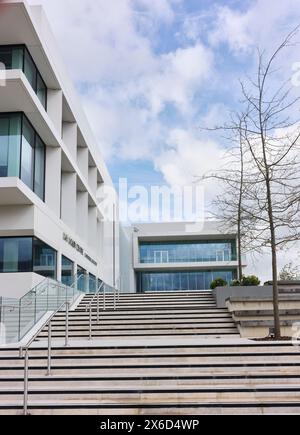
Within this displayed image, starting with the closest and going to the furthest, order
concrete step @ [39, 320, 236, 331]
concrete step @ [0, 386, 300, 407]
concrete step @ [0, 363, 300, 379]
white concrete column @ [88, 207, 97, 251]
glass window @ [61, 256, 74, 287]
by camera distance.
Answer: concrete step @ [0, 386, 300, 407]
concrete step @ [0, 363, 300, 379]
concrete step @ [39, 320, 236, 331]
glass window @ [61, 256, 74, 287]
white concrete column @ [88, 207, 97, 251]

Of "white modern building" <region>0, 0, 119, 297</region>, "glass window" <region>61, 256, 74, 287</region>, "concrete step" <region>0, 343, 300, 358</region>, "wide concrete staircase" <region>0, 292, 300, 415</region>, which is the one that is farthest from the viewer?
"glass window" <region>61, 256, 74, 287</region>

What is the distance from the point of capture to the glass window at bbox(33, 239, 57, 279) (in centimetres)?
2042

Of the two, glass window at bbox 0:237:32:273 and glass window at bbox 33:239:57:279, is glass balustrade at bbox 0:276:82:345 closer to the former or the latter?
glass window at bbox 0:237:32:273

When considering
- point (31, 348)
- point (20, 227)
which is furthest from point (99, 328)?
point (20, 227)

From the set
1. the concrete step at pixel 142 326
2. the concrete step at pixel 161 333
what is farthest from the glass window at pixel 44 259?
the concrete step at pixel 161 333

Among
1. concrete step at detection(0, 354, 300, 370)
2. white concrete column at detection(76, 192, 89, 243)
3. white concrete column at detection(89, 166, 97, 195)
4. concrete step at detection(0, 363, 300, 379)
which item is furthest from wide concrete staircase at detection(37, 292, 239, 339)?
white concrete column at detection(89, 166, 97, 195)

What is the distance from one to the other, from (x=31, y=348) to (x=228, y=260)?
40.9 meters

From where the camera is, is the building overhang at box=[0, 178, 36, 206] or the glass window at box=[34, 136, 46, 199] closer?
the building overhang at box=[0, 178, 36, 206]

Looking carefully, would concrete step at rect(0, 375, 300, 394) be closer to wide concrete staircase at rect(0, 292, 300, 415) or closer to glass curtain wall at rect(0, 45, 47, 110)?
wide concrete staircase at rect(0, 292, 300, 415)

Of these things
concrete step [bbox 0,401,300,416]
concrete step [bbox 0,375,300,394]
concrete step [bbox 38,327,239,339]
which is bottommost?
concrete step [bbox 0,401,300,416]

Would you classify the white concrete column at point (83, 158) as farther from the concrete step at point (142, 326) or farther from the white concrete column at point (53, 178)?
the concrete step at point (142, 326)

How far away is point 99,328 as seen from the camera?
47.2 feet

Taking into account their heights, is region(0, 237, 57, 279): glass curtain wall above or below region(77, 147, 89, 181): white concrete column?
below

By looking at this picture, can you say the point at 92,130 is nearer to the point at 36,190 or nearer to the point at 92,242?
the point at 92,242
